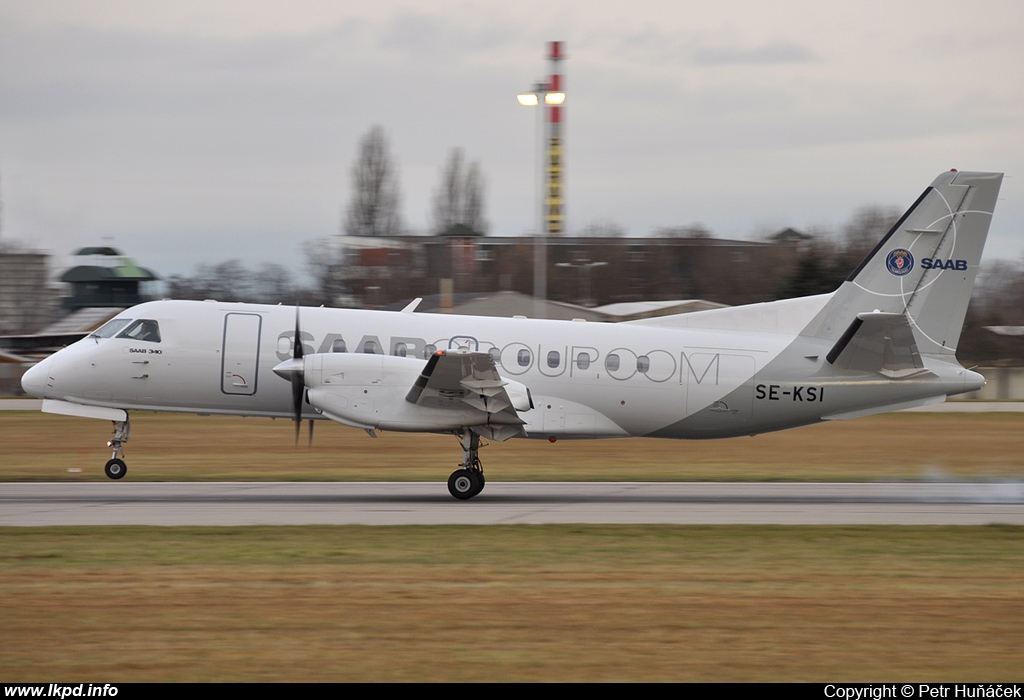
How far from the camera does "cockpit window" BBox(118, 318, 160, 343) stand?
55.7ft

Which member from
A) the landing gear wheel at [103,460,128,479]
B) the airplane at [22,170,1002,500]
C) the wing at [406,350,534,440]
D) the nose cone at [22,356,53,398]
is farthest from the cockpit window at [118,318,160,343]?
the wing at [406,350,534,440]

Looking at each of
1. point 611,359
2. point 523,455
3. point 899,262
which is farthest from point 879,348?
point 523,455

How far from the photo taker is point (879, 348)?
16.1 m

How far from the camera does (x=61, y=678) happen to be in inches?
274

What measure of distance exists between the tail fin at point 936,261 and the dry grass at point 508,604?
4.54m

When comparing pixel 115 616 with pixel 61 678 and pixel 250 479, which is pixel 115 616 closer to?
pixel 61 678

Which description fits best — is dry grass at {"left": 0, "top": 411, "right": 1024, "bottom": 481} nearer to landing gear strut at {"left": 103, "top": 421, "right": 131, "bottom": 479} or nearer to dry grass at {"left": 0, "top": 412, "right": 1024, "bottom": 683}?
landing gear strut at {"left": 103, "top": 421, "right": 131, "bottom": 479}

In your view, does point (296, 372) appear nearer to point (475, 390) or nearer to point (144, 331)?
point (475, 390)

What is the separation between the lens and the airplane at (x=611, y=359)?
16609 mm

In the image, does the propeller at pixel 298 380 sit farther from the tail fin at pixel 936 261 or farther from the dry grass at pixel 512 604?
the tail fin at pixel 936 261

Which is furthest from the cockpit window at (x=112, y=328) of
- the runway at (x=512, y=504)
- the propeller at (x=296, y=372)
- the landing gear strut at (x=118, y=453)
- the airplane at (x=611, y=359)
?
the propeller at (x=296, y=372)

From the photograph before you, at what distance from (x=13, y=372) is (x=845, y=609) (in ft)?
167

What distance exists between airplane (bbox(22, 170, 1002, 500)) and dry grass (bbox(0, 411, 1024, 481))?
3444mm
